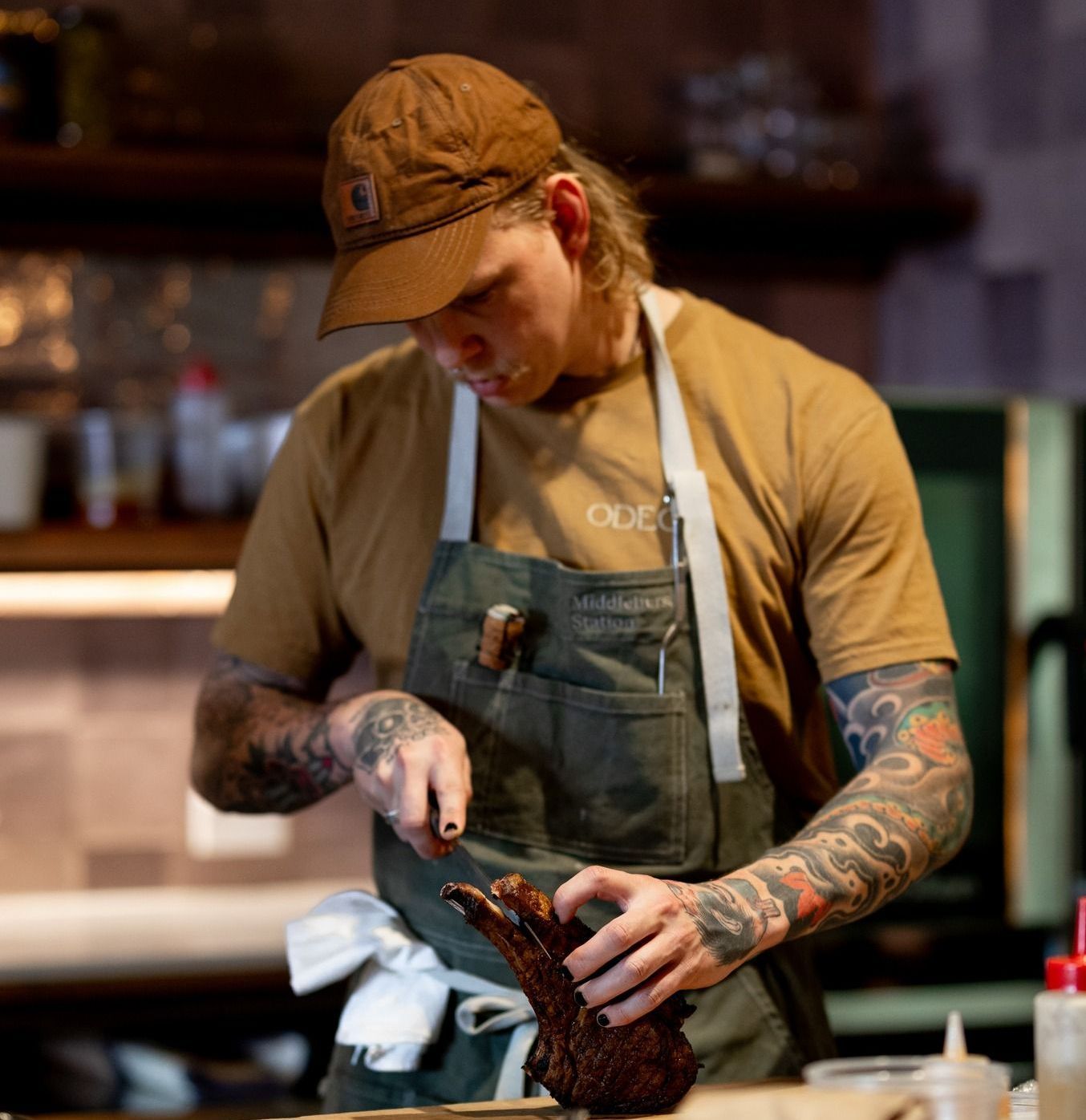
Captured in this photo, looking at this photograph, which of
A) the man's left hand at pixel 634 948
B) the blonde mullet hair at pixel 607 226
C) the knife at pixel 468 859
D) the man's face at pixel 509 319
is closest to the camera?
the man's left hand at pixel 634 948

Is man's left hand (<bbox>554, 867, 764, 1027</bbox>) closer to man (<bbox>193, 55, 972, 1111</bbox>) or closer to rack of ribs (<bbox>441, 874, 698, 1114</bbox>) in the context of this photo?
rack of ribs (<bbox>441, 874, 698, 1114</bbox>)

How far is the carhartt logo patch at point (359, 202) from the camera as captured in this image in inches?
58.5

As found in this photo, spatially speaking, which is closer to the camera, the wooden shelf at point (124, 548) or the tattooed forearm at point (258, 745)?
the tattooed forearm at point (258, 745)

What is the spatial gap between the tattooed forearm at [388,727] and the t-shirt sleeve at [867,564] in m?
0.40

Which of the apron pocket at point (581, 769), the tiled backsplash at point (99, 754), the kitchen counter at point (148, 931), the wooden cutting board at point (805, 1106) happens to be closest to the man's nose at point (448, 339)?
the apron pocket at point (581, 769)

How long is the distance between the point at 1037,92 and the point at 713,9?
2.42 ft

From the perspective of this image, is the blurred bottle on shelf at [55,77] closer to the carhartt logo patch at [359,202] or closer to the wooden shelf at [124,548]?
the wooden shelf at [124,548]

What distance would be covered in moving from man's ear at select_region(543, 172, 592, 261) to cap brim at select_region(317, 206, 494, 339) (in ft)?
0.32

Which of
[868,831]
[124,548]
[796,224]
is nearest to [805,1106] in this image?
[868,831]

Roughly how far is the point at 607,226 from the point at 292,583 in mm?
513

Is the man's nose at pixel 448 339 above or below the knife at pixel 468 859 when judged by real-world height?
above

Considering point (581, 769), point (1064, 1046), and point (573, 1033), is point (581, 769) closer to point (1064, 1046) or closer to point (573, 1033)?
point (573, 1033)

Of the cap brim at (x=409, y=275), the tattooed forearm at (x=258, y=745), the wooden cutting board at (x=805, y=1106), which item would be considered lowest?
the wooden cutting board at (x=805, y=1106)

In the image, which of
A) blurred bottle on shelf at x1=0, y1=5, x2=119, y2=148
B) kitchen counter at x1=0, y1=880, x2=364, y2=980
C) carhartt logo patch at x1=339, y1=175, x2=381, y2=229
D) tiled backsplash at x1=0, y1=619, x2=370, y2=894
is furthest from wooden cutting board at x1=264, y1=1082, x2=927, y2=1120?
blurred bottle on shelf at x1=0, y1=5, x2=119, y2=148
